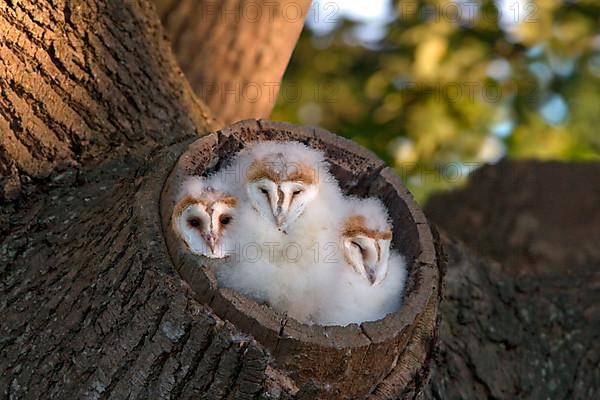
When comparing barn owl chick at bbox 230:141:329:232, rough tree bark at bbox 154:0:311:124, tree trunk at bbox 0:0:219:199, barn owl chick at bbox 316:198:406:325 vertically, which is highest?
tree trunk at bbox 0:0:219:199

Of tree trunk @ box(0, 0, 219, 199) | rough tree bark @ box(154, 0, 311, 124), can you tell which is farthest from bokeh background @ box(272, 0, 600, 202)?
tree trunk @ box(0, 0, 219, 199)

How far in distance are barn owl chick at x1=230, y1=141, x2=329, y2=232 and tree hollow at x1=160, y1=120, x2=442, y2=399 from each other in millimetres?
41

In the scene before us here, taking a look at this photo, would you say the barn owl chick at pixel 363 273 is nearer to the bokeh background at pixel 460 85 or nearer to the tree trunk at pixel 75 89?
the tree trunk at pixel 75 89

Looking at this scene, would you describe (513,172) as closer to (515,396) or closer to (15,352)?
(515,396)

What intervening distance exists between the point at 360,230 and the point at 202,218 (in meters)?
0.29

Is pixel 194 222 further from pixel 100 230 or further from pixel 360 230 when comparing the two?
pixel 360 230

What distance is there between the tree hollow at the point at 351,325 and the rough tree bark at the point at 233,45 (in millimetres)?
876

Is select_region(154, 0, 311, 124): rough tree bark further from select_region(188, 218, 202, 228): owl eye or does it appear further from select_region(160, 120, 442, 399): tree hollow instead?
select_region(188, 218, 202, 228): owl eye

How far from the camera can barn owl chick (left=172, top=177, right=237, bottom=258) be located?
162 centimetres

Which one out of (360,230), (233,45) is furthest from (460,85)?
(360,230)

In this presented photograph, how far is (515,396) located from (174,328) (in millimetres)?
927

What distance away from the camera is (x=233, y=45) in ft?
8.62

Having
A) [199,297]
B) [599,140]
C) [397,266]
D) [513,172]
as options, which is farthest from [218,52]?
[599,140]

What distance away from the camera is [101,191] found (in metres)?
1.81
